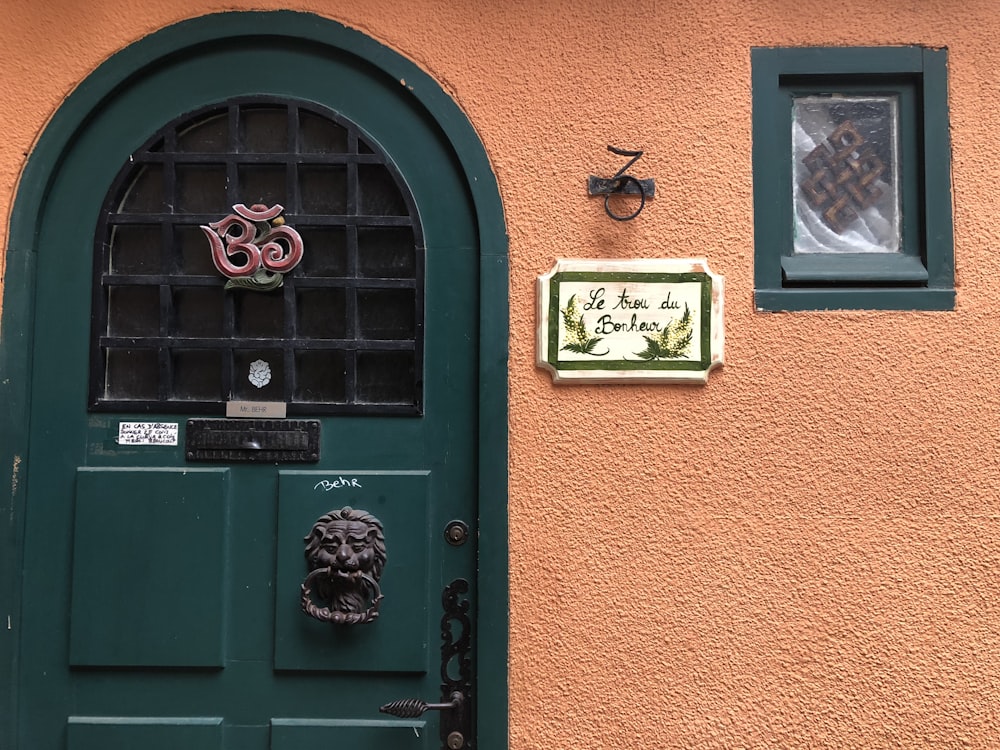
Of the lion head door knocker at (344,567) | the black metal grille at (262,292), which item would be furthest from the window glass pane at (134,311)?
the lion head door knocker at (344,567)

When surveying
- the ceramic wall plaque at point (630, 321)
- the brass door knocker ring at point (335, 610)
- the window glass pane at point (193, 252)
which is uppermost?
the window glass pane at point (193, 252)

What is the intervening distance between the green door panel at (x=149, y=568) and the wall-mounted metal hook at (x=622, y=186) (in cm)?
138

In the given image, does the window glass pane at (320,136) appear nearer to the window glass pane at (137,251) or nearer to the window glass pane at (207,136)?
the window glass pane at (207,136)

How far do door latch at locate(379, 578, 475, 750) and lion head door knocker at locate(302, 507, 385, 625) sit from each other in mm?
216

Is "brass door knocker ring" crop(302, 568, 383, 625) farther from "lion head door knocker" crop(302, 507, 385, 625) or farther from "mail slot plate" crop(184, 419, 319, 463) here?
"mail slot plate" crop(184, 419, 319, 463)

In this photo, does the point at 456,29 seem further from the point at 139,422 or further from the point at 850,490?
the point at 850,490

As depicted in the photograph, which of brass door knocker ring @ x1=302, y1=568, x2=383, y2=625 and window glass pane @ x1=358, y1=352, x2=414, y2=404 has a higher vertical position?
window glass pane @ x1=358, y1=352, x2=414, y2=404

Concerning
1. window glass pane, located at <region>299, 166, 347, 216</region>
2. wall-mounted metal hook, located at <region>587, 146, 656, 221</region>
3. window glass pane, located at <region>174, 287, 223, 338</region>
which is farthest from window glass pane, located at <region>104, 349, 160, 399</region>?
wall-mounted metal hook, located at <region>587, 146, 656, 221</region>

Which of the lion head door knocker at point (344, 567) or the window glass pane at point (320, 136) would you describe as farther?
the window glass pane at point (320, 136)

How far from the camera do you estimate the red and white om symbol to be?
2.19 metres

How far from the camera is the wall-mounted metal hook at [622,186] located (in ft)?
7.06

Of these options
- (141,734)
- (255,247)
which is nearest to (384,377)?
(255,247)

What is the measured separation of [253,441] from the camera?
2.17 m

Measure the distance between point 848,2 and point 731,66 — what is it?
0.41 m
